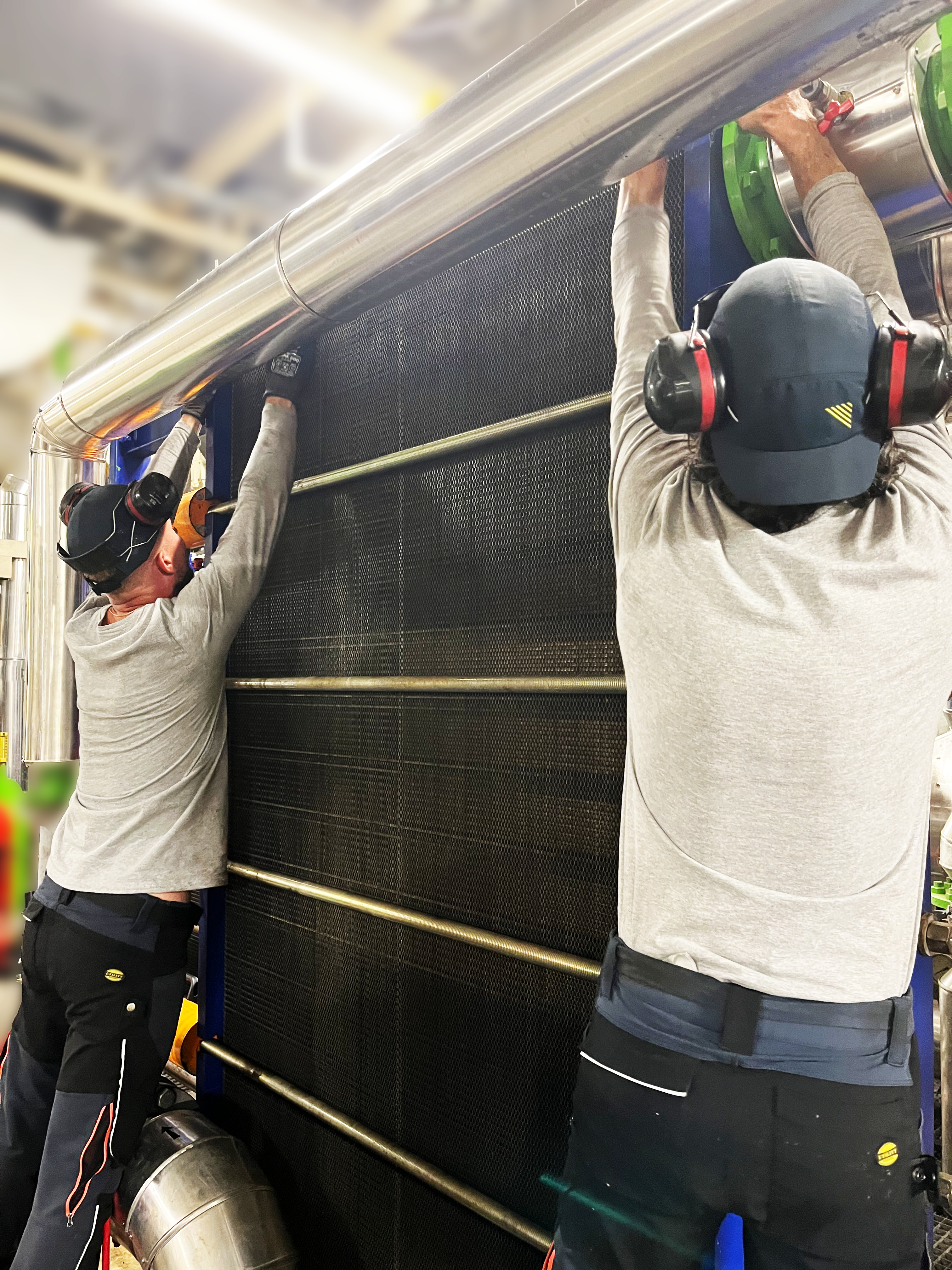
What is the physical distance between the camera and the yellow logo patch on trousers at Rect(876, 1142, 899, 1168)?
3.03ft

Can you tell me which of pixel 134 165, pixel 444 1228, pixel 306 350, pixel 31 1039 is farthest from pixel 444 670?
pixel 134 165

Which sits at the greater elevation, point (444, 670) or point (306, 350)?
point (306, 350)

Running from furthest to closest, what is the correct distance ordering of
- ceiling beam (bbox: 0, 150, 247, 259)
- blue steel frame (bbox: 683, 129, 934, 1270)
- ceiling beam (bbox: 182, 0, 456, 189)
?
1. ceiling beam (bbox: 0, 150, 247, 259)
2. ceiling beam (bbox: 182, 0, 456, 189)
3. blue steel frame (bbox: 683, 129, 934, 1270)

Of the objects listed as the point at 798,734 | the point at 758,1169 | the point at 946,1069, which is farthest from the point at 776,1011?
the point at 946,1069

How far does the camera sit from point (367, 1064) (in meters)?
1.83

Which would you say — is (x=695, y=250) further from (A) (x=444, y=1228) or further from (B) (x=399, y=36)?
(A) (x=444, y=1228)

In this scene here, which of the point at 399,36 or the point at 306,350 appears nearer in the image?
the point at 399,36

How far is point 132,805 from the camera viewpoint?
2.06m

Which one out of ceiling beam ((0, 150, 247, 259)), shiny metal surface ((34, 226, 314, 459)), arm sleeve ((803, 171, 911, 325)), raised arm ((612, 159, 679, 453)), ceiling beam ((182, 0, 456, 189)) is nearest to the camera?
arm sleeve ((803, 171, 911, 325))

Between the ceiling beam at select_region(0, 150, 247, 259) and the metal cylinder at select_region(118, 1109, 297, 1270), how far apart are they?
2.10 metres

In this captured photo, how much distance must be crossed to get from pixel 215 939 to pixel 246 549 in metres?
1.02

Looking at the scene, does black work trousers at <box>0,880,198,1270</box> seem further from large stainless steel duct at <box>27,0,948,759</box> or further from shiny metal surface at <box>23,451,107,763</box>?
large stainless steel duct at <box>27,0,948,759</box>

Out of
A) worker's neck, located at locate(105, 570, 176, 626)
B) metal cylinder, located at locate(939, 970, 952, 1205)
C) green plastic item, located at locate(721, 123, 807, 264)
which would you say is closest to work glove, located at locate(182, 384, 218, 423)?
worker's neck, located at locate(105, 570, 176, 626)

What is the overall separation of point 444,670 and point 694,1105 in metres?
0.92
